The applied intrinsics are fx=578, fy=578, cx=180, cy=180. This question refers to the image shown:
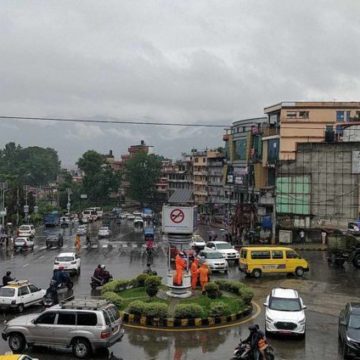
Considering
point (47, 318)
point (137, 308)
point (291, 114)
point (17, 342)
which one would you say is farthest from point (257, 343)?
point (291, 114)

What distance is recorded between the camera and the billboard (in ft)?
85.0

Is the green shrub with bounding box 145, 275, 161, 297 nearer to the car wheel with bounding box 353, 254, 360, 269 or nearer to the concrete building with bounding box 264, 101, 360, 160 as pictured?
the car wheel with bounding box 353, 254, 360, 269

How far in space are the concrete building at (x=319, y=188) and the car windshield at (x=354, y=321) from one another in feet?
119

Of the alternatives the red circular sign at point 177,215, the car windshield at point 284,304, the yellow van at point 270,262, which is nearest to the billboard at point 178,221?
the red circular sign at point 177,215

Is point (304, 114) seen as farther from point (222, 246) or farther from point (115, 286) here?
point (115, 286)

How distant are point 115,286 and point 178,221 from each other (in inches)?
160

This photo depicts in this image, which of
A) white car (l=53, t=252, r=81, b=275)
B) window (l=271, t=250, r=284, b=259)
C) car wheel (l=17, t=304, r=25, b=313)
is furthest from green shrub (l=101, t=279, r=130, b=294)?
window (l=271, t=250, r=284, b=259)

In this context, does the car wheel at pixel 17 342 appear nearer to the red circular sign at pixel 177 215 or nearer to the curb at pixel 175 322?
the curb at pixel 175 322

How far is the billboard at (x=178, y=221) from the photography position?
25922 mm

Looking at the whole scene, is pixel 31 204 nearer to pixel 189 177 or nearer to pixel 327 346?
pixel 189 177

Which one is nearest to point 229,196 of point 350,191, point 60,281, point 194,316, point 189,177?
point 189,177

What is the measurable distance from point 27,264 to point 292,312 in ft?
82.9

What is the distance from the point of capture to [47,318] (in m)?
17.1

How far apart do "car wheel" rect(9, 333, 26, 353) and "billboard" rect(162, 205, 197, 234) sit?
9.89 meters
